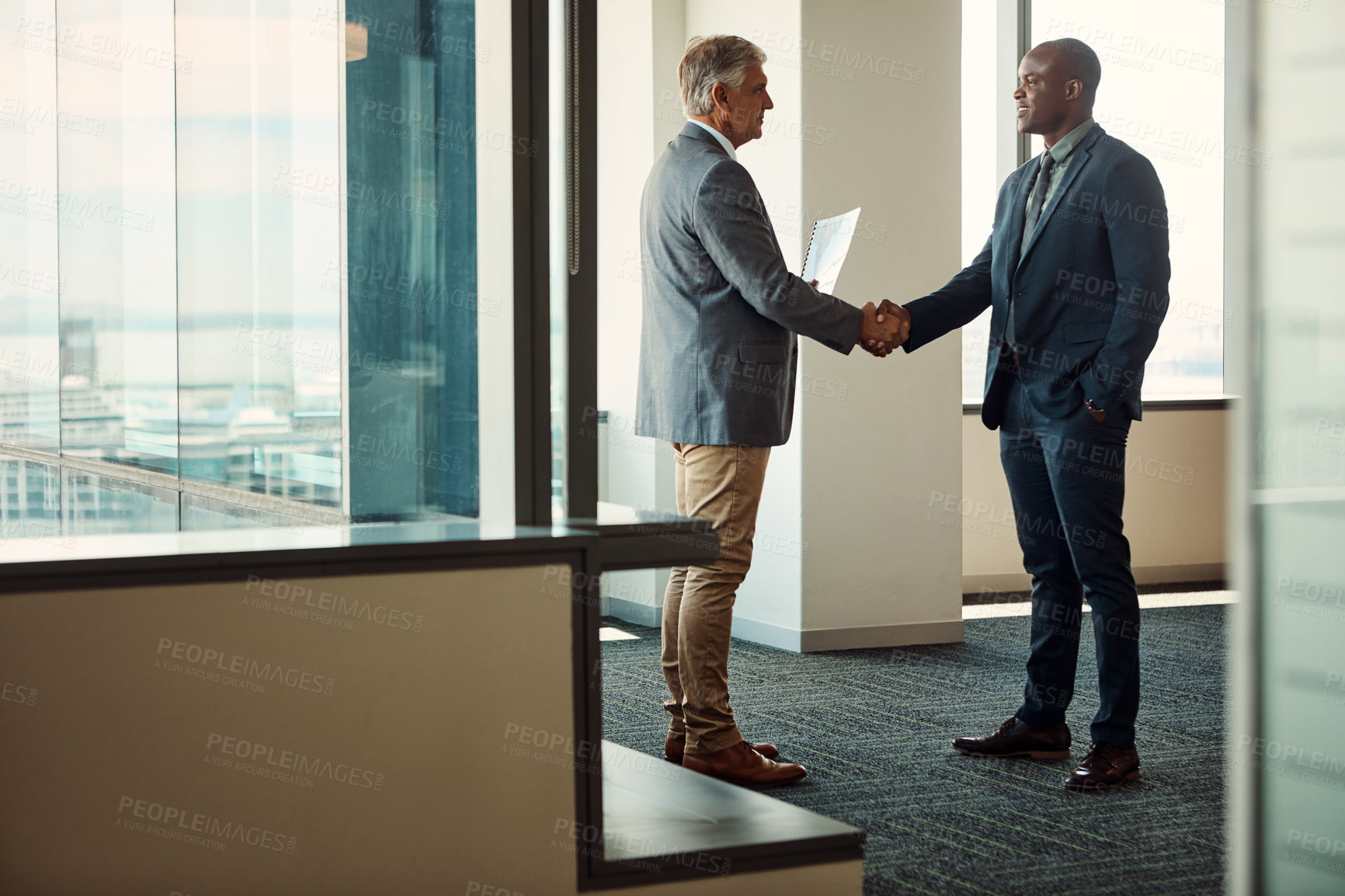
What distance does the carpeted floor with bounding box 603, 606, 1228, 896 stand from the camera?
222cm

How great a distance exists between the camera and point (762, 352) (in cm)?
265

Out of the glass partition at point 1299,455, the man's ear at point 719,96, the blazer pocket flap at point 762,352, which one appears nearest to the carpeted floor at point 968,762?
the glass partition at point 1299,455

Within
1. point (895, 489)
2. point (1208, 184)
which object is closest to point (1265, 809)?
point (895, 489)

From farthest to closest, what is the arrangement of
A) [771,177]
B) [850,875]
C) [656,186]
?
[771,177], [656,186], [850,875]

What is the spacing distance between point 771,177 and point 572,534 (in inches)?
104

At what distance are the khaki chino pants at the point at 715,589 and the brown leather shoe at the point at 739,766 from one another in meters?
0.02

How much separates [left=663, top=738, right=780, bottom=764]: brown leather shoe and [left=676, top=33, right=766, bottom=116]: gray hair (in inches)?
53.1

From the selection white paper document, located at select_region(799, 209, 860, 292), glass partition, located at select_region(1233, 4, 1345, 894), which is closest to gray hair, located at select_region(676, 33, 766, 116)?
white paper document, located at select_region(799, 209, 860, 292)

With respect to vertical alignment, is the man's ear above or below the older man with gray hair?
above

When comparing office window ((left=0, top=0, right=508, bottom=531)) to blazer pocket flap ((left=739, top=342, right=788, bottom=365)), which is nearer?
office window ((left=0, top=0, right=508, bottom=531))

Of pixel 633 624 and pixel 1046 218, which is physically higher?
pixel 1046 218

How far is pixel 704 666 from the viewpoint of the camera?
264cm

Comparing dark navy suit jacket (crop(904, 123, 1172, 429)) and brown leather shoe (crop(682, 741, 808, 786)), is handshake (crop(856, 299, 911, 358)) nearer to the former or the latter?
dark navy suit jacket (crop(904, 123, 1172, 429))

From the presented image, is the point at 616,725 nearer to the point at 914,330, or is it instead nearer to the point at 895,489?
the point at 914,330
